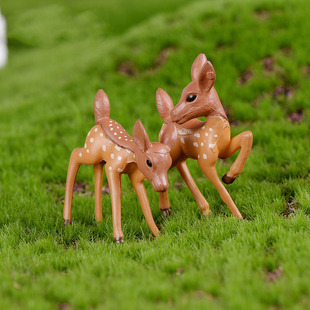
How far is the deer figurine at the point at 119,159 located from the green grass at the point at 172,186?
11.9 inches

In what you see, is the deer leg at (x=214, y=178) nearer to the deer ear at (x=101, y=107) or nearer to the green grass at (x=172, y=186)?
the green grass at (x=172, y=186)

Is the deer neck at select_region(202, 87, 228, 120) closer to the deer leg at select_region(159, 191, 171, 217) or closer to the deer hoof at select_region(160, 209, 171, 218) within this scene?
the deer leg at select_region(159, 191, 171, 217)

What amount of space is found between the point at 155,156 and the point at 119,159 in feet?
1.52

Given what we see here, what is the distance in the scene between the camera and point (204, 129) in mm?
3734

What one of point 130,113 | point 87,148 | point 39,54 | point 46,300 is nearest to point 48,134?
point 130,113

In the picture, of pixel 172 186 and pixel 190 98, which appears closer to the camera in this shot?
pixel 190 98

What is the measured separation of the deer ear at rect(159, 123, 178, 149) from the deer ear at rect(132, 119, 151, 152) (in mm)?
166

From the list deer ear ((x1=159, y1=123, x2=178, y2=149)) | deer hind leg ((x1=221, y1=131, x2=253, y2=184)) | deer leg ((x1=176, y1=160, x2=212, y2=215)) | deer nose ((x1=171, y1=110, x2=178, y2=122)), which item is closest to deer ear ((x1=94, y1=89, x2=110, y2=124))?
deer nose ((x1=171, y1=110, x2=178, y2=122))

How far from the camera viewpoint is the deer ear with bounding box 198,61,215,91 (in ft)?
11.4

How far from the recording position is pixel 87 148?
400cm

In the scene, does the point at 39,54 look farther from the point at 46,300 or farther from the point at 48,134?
the point at 46,300

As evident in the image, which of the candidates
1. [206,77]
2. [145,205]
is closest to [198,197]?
[145,205]

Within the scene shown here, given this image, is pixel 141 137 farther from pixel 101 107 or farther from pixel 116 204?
pixel 101 107

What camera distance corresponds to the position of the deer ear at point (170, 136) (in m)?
3.46
